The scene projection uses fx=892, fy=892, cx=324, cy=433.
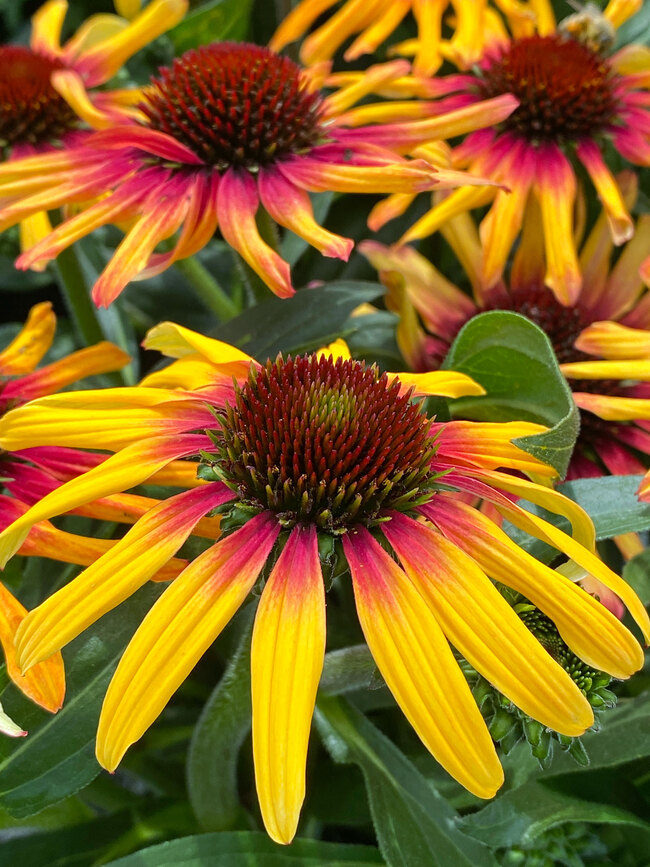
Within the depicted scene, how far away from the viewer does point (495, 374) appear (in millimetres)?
613

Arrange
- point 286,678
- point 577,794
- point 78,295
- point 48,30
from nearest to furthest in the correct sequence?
point 286,678 < point 577,794 < point 78,295 < point 48,30

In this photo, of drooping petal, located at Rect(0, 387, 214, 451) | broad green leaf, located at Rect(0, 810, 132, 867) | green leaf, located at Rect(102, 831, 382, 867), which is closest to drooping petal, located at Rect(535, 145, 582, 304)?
drooping petal, located at Rect(0, 387, 214, 451)

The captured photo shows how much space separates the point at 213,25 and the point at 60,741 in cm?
78

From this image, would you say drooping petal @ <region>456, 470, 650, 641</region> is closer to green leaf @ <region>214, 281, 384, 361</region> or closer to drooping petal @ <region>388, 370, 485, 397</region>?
drooping petal @ <region>388, 370, 485, 397</region>

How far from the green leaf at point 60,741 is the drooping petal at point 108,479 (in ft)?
0.32

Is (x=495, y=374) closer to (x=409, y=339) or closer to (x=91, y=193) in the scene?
(x=409, y=339)

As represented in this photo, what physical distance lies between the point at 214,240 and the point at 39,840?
26.1 inches

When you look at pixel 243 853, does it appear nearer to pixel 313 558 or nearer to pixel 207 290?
pixel 313 558

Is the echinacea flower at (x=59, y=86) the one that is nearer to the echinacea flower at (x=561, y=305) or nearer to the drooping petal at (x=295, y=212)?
the drooping petal at (x=295, y=212)

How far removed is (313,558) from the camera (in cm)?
44

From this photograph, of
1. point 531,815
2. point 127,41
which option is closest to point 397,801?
point 531,815

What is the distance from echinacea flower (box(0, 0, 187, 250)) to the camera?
2.52 feet

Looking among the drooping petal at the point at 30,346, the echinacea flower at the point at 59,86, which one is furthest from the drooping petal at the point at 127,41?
the drooping petal at the point at 30,346

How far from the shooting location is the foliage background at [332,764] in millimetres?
504
